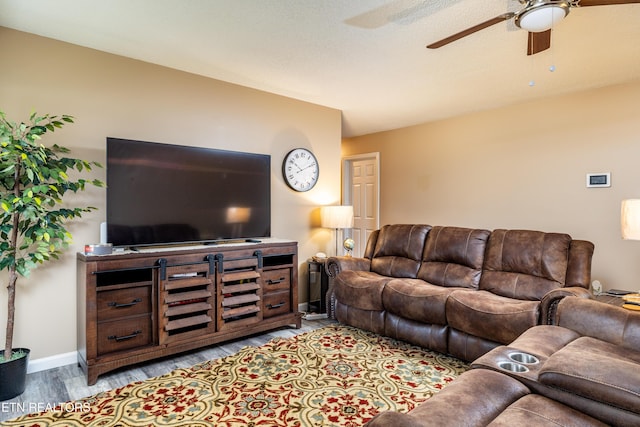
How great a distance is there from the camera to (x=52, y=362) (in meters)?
2.73

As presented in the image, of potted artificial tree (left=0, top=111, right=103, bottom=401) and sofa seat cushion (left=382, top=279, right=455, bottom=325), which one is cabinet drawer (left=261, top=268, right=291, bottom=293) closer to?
sofa seat cushion (left=382, top=279, right=455, bottom=325)

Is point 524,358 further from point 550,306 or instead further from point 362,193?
point 362,193

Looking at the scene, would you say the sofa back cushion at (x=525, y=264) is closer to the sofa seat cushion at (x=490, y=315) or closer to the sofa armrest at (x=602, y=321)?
the sofa seat cushion at (x=490, y=315)

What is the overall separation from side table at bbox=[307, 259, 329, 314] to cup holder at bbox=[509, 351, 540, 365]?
8.04 ft

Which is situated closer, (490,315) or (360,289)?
(490,315)

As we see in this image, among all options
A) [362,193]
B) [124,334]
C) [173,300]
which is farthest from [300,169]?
[124,334]

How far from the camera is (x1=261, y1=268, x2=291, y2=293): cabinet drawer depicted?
137 inches

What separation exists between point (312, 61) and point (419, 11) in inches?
41.7

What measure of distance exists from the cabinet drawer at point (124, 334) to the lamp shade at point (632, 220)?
3547 millimetres

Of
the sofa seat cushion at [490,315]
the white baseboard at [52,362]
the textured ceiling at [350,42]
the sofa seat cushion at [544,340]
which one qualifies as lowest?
the white baseboard at [52,362]

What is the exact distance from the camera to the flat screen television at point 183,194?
111 inches

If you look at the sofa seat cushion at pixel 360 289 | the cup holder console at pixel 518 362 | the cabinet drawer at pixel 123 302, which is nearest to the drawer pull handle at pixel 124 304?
the cabinet drawer at pixel 123 302

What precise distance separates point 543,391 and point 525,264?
1904 mm

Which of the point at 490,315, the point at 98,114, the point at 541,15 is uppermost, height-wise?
the point at 541,15
